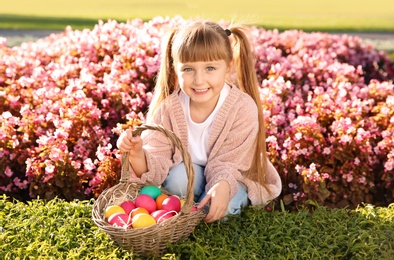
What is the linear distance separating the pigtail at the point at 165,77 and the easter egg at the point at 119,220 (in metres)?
0.88

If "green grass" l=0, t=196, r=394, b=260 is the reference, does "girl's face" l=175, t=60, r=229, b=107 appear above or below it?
above

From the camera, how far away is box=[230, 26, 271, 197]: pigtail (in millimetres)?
4203

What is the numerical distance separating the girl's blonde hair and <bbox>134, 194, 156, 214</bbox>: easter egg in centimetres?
68

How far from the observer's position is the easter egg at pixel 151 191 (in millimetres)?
3883

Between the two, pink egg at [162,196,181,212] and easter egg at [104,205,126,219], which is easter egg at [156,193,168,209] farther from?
easter egg at [104,205,126,219]

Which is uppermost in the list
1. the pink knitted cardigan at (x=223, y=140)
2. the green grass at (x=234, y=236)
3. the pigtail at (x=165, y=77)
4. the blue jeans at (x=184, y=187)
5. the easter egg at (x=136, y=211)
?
the pigtail at (x=165, y=77)

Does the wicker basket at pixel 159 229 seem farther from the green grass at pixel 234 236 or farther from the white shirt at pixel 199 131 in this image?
the white shirt at pixel 199 131

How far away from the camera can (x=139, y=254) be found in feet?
11.6

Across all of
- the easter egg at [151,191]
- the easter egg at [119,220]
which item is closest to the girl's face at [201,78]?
the easter egg at [151,191]

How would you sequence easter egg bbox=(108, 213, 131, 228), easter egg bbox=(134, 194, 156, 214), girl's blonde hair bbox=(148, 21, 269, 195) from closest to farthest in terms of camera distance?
easter egg bbox=(108, 213, 131, 228) → easter egg bbox=(134, 194, 156, 214) → girl's blonde hair bbox=(148, 21, 269, 195)

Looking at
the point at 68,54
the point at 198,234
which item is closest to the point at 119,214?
the point at 198,234

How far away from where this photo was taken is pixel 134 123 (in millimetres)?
4727

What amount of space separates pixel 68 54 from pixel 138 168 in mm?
2454

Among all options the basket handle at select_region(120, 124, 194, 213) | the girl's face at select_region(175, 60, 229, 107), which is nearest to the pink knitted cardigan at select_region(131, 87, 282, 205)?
the girl's face at select_region(175, 60, 229, 107)
